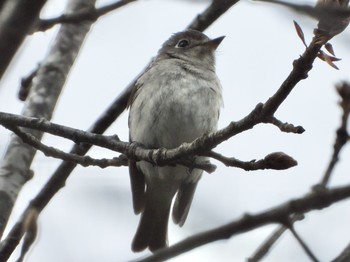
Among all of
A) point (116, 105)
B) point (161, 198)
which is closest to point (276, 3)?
point (116, 105)

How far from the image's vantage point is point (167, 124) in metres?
6.99

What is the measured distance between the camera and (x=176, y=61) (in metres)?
8.23

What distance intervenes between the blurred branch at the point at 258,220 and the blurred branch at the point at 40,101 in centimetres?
297

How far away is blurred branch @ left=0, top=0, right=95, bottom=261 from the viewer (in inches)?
204

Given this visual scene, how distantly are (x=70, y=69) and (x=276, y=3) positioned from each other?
4.70 meters

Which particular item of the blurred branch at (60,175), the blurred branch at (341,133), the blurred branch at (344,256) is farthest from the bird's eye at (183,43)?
the blurred branch at (344,256)

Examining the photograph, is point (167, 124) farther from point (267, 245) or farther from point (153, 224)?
point (267, 245)

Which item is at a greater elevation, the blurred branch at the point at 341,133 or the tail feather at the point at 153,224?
the tail feather at the point at 153,224

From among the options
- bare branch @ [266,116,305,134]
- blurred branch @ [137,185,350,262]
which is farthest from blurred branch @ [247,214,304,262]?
blurred branch @ [137,185,350,262]

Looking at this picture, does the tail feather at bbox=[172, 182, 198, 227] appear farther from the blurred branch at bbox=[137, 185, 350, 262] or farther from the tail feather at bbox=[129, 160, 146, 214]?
the blurred branch at bbox=[137, 185, 350, 262]

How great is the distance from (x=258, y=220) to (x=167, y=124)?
5.29 metres

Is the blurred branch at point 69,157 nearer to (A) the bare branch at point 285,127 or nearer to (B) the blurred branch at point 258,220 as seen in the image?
(A) the bare branch at point 285,127

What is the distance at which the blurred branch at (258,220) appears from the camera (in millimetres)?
1688

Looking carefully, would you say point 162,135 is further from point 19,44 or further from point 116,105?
point 19,44
